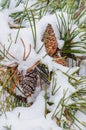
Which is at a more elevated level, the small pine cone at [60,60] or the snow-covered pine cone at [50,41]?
the snow-covered pine cone at [50,41]

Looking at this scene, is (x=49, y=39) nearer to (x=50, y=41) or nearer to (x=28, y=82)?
(x=50, y=41)

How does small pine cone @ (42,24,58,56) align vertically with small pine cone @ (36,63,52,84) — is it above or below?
above

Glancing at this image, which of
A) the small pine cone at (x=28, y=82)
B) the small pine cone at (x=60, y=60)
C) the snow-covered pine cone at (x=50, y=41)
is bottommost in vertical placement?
the small pine cone at (x=28, y=82)

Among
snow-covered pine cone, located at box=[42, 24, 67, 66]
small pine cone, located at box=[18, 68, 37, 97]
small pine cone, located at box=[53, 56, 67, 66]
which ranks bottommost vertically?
small pine cone, located at box=[18, 68, 37, 97]

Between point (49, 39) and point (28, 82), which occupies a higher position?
point (49, 39)

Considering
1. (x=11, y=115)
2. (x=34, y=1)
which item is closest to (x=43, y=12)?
(x=34, y=1)

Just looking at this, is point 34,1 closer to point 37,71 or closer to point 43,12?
point 43,12

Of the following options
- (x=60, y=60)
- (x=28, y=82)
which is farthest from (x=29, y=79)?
(x=60, y=60)

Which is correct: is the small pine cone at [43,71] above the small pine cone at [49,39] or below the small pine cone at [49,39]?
below
